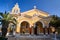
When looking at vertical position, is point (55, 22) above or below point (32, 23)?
below

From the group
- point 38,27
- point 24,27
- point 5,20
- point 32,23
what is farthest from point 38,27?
point 5,20

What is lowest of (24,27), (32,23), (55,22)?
(24,27)

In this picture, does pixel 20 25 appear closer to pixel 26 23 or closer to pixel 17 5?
pixel 26 23

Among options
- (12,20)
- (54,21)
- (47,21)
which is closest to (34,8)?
(47,21)

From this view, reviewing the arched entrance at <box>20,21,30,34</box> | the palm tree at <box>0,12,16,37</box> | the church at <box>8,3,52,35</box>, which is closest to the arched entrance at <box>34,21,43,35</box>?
the church at <box>8,3,52,35</box>

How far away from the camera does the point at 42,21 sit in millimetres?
34094

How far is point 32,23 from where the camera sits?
Result: 110ft

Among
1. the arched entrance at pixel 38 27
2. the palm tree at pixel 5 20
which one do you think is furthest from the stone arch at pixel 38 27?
the palm tree at pixel 5 20

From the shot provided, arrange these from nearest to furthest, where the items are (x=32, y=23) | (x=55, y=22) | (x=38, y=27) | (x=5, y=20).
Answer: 1. (x=5, y=20)
2. (x=55, y=22)
3. (x=32, y=23)
4. (x=38, y=27)

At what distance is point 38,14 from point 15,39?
14152 mm

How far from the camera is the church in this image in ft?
109

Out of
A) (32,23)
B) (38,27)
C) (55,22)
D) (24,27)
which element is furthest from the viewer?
(38,27)

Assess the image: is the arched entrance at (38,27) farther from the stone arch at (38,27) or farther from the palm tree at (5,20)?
the palm tree at (5,20)

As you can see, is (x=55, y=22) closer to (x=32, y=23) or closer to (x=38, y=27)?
(x=32, y=23)
